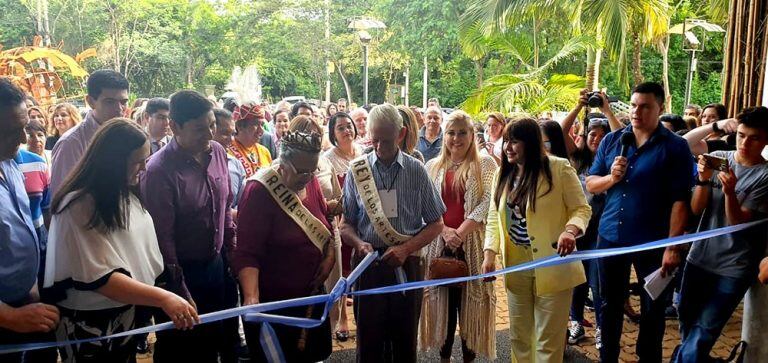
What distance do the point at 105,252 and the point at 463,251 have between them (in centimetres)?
260

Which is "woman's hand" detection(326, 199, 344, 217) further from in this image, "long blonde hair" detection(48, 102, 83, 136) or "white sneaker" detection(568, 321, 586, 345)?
"long blonde hair" detection(48, 102, 83, 136)

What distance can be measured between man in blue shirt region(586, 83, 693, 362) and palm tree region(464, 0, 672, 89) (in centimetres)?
811

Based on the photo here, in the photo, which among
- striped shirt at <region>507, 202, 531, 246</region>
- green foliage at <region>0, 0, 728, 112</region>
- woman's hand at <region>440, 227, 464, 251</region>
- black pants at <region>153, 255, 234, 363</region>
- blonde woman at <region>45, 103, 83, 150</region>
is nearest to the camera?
black pants at <region>153, 255, 234, 363</region>

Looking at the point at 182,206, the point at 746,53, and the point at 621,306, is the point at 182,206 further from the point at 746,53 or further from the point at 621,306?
the point at 746,53

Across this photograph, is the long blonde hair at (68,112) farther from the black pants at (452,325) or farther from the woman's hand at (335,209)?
the black pants at (452,325)

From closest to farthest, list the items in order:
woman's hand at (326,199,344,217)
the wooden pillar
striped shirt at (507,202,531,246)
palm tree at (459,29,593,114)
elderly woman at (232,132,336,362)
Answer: elderly woman at (232,132,336,362), striped shirt at (507,202,531,246), woman's hand at (326,199,344,217), the wooden pillar, palm tree at (459,29,593,114)

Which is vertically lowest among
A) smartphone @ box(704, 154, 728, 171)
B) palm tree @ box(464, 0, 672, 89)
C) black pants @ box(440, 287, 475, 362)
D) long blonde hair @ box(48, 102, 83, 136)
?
black pants @ box(440, 287, 475, 362)

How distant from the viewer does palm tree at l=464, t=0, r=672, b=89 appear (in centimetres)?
1105

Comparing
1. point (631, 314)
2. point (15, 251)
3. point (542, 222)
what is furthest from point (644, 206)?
point (15, 251)

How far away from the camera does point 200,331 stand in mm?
3035

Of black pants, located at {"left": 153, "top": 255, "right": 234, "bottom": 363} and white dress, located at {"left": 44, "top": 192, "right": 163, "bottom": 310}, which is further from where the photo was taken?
black pants, located at {"left": 153, "top": 255, "right": 234, "bottom": 363}

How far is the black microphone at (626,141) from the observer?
3.85m

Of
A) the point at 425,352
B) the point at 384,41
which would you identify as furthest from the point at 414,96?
the point at 425,352

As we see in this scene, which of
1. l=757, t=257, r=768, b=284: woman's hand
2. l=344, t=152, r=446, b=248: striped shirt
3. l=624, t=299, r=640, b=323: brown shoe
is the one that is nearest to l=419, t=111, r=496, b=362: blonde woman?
l=344, t=152, r=446, b=248: striped shirt
